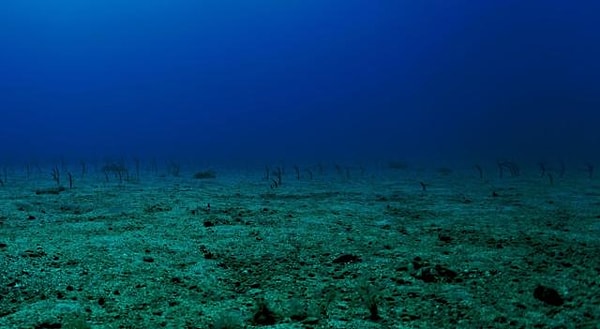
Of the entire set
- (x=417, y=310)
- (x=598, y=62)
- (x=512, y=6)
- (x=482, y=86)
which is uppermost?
(x=512, y=6)

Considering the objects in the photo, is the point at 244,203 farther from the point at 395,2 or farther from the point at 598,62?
the point at 598,62

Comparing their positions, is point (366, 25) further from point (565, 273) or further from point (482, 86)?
point (565, 273)

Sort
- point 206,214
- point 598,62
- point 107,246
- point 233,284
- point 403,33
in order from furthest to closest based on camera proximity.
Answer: point 403,33, point 598,62, point 206,214, point 107,246, point 233,284

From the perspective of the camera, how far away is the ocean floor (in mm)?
3152

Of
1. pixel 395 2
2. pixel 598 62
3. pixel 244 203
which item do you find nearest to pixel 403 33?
pixel 395 2

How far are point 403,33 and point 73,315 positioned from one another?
20768 cm

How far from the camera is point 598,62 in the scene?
173 metres

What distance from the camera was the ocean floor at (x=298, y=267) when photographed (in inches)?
124

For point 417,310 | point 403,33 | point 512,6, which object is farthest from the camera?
point 403,33

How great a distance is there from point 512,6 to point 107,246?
185259mm

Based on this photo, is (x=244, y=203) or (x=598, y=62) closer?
(x=244, y=203)

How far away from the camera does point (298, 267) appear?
4.36 meters

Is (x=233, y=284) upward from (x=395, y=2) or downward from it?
downward

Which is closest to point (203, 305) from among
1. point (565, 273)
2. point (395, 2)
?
point (565, 273)
